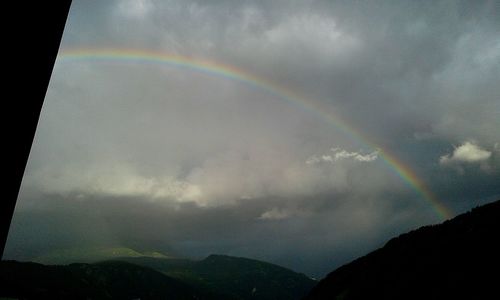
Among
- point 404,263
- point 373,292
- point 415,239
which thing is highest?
point 415,239

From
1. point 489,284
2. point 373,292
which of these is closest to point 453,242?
point 373,292

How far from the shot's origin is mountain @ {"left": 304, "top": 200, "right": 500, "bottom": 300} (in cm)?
4069

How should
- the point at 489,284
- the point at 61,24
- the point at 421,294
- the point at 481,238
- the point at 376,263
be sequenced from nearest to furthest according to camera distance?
the point at 61,24 → the point at 489,284 → the point at 421,294 → the point at 481,238 → the point at 376,263

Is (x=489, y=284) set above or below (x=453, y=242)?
below

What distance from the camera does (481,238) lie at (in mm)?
49625

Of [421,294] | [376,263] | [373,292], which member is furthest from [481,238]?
[376,263]

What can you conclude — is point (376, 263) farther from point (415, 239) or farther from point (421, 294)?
point (421, 294)

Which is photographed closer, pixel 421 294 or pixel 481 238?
pixel 421 294

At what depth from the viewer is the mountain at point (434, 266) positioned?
133 feet

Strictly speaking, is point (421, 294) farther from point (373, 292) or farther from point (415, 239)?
point (415, 239)

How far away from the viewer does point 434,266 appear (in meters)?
51.1

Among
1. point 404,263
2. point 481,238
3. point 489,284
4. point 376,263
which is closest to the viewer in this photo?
point 489,284

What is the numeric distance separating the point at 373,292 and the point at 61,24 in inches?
2420

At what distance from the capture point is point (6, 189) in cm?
233
